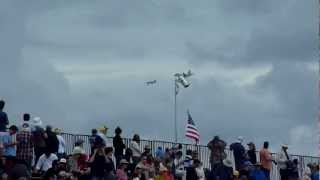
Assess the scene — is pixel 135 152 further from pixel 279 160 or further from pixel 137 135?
pixel 279 160

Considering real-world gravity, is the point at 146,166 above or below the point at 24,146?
below

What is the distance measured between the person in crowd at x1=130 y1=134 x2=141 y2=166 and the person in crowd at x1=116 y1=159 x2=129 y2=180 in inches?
76.8

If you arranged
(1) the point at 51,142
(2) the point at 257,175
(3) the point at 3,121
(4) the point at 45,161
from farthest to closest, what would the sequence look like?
1. (2) the point at 257,175
2. (1) the point at 51,142
3. (4) the point at 45,161
4. (3) the point at 3,121

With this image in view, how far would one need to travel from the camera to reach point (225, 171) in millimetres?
42938

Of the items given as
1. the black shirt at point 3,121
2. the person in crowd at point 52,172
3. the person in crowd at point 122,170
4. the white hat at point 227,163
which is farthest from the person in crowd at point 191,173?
the black shirt at point 3,121

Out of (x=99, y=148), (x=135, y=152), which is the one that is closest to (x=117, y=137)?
(x=135, y=152)

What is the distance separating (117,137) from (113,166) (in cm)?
335

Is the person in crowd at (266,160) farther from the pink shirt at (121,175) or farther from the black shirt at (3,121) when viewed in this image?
the black shirt at (3,121)

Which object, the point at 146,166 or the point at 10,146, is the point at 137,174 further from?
the point at 10,146

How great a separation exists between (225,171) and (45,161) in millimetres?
8948

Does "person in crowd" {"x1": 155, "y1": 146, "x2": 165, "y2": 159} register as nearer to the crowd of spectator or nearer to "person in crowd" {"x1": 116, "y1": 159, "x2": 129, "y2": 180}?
the crowd of spectator

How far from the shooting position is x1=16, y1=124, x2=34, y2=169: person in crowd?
116 ft

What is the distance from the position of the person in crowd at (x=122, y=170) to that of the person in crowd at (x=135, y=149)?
1.95 metres

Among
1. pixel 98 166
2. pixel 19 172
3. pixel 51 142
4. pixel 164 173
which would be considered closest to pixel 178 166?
pixel 164 173
